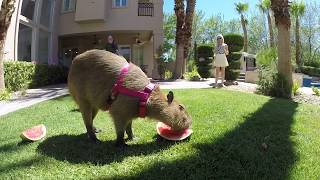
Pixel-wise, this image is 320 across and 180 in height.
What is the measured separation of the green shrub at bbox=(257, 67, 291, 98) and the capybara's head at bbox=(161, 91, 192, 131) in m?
8.32

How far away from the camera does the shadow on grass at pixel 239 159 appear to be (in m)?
5.04

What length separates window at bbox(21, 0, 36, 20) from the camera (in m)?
21.5

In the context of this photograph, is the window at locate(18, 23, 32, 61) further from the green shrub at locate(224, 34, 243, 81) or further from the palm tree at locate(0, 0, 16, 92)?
the green shrub at locate(224, 34, 243, 81)

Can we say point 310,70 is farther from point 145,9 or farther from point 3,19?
point 3,19

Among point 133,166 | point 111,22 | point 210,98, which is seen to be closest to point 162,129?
point 133,166

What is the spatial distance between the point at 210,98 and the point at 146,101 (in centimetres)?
535

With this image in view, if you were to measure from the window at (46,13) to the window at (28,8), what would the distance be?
1511 mm

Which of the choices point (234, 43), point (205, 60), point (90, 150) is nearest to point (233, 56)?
point (234, 43)

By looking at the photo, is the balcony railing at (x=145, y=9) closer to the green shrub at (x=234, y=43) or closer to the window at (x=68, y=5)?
the window at (x=68, y=5)

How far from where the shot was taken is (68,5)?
26.8 metres

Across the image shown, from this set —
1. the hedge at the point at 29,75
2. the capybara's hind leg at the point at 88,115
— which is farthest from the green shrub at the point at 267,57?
the capybara's hind leg at the point at 88,115

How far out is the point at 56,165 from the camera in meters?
5.38

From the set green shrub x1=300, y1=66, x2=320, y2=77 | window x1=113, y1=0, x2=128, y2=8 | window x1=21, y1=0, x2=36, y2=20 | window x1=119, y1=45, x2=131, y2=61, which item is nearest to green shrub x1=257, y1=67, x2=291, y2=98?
window x1=21, y1=0, x2=36, y2=20

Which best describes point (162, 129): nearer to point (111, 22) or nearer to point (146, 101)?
point (146, 101)
